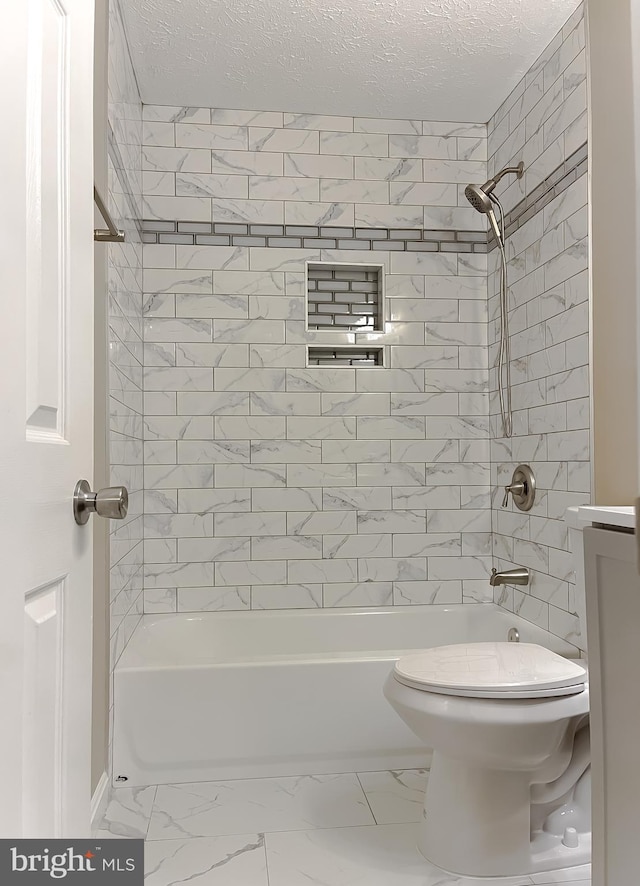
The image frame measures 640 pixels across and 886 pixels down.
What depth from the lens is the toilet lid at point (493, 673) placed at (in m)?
1.83

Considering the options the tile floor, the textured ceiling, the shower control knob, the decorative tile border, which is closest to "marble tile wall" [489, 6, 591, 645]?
the shower control knob

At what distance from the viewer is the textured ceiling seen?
8.33 ft

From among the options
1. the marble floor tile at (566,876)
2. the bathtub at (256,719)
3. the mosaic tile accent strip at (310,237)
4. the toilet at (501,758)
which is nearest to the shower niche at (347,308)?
the mosaic tile accent strip at (310,237)

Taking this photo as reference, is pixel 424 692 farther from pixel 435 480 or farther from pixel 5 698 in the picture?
pixel 435 480

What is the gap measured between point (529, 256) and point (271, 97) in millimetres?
1299

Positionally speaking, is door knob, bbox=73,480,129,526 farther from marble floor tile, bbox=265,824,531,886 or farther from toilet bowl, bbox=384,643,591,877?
marble floor tile, bbox=265,824,531,886

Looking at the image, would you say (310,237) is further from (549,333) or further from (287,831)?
(287,831)

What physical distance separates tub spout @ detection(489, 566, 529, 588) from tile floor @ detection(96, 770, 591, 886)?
758 mm

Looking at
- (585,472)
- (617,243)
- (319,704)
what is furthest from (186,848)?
(617,243)

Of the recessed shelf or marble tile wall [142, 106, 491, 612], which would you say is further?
the recessed shelf

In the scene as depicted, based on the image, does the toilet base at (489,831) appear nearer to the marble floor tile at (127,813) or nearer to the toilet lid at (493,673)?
the toilet lid at (493,673)

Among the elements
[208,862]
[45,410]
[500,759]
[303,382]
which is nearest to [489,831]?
[500,759]

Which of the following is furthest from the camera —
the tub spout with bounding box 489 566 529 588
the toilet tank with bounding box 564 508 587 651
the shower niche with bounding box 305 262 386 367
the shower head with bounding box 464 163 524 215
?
the shower niche with bounding box 305 262 386 367

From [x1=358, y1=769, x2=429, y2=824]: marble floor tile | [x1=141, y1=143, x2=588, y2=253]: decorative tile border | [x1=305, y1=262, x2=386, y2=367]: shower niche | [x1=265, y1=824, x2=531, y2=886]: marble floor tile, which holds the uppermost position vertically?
[x1=141, y1=143, x2=588, y2=253]: decorative tile border
